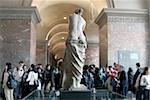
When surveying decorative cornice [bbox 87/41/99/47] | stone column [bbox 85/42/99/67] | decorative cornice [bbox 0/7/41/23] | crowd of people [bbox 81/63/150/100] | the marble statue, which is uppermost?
decorative cornice [bbox 0/7/41/23]

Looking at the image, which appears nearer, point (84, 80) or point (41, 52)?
point (84, 80)

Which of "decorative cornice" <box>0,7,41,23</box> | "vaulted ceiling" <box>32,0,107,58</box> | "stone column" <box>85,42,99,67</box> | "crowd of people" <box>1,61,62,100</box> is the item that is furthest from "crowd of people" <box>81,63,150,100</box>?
"stone column" <box>85,42,99,67</box>

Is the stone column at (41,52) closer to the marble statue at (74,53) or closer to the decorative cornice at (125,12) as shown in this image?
the decorative cornice at (125,12)

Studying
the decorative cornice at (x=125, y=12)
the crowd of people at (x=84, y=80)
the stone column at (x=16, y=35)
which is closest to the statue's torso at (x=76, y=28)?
the crowd of people at (x=84, y=80)

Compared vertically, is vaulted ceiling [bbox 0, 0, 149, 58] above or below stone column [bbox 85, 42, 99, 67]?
above

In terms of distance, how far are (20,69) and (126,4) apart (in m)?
8.12

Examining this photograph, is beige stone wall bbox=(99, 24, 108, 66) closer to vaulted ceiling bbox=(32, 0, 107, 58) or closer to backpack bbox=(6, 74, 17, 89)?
vaulted ceiling bbox=(32, 0, 107, 58)

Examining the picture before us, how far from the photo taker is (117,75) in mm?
15867

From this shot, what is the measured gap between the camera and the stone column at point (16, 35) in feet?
64.3

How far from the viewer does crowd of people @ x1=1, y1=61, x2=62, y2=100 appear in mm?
12562

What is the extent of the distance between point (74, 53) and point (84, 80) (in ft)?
18.3

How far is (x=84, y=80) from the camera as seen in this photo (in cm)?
1672

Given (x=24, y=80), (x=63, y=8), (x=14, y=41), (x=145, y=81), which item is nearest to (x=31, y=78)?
(x=24, y=80)

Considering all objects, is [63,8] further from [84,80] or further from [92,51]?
[84,80]
